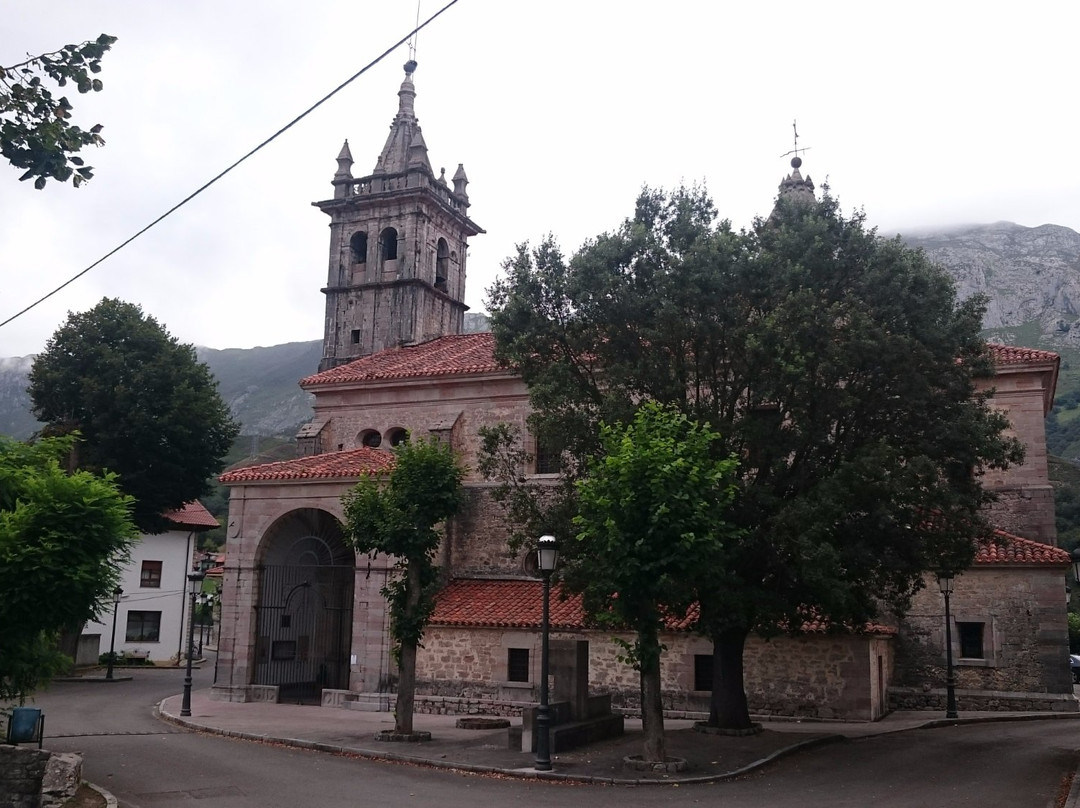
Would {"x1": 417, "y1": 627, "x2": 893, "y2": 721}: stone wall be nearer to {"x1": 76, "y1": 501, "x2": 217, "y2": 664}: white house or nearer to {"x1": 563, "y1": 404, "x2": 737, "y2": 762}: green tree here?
{"x1": 563, "y1": 404, "x2": 737, "y2": 762}: green tree

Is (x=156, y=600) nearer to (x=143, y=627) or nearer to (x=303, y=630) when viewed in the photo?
(x=143, y=627)

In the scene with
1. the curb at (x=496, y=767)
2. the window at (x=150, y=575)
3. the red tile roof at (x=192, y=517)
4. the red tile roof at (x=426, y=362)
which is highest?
the red tile roof at (x=426, y=362)

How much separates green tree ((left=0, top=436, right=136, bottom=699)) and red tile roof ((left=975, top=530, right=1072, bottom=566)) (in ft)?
62.2

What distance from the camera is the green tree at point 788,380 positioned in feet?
54.3

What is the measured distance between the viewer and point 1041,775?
14828mm

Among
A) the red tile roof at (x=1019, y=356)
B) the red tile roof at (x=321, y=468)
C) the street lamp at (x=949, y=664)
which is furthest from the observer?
the red tile roof at (x=321, y=468)

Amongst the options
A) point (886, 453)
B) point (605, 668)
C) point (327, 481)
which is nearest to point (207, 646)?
point (327, 481)

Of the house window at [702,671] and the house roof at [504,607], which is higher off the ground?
the house roof at [504,607]

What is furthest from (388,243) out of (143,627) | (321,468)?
(143,627)

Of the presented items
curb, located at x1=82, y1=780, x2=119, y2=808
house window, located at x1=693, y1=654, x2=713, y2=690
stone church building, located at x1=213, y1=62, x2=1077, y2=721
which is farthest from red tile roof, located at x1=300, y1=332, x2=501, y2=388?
curb, located at x1=82, y1=780, x2=119, y2=808

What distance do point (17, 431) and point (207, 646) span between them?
155m

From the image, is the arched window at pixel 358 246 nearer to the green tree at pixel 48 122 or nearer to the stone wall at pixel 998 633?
the stone wall at pixel 998 633

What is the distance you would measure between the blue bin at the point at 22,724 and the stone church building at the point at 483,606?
32.8 ft

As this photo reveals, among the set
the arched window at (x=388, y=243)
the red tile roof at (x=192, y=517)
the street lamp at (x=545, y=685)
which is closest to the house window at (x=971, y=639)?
the street lamp at (x=545, y=685)
